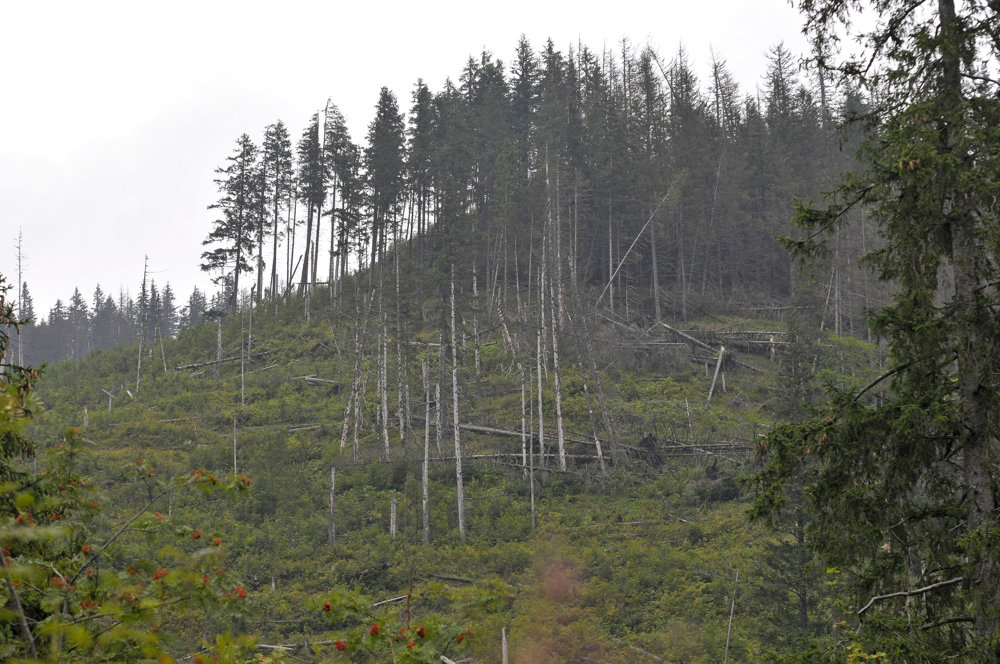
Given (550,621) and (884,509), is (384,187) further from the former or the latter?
(884,509)

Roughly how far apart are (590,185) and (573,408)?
18822 mm

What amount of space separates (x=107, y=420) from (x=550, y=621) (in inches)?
1036

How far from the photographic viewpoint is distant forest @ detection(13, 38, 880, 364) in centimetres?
4216

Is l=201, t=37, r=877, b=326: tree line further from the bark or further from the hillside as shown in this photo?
the bark

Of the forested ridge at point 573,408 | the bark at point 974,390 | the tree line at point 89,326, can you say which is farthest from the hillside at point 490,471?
the tree line at point 89,326

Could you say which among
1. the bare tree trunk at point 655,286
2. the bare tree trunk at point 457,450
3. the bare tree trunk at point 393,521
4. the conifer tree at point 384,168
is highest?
the conifer tree at point 384,168

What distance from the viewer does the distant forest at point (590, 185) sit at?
42.2 m

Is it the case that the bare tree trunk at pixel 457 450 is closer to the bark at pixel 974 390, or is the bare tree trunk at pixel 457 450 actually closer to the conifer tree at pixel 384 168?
the conifer tree at pixel 384 168

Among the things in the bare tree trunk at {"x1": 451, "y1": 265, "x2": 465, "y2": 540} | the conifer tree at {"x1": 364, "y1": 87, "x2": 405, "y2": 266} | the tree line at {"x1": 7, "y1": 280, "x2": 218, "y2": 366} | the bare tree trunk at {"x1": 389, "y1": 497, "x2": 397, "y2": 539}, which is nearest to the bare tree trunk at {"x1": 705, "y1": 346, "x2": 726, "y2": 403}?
the bare tree trunk at {"x1": 451, "y1": 265, "x2": 465, "y2": 540}

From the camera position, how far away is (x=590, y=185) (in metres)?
45.2

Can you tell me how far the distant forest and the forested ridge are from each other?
33 centimetres

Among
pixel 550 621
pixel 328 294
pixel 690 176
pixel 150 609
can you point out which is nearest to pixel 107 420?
pixel 328 294

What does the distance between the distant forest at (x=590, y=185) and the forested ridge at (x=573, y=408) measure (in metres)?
0.33

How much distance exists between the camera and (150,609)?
9.43ft
